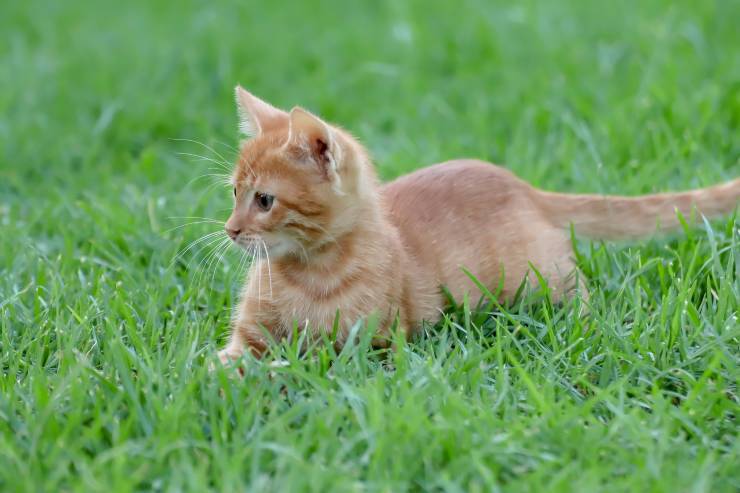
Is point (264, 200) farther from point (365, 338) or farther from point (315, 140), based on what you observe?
point (365, 338)

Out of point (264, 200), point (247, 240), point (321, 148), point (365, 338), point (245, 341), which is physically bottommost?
point (245, 341)

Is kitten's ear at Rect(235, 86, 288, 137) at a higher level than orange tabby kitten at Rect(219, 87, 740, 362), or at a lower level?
higher

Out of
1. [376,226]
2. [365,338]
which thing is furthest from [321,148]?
[365,338]

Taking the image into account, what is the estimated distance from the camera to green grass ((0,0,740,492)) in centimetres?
254

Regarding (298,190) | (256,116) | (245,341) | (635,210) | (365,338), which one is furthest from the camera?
(635,210)

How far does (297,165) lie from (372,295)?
47cm

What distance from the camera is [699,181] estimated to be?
4.39m

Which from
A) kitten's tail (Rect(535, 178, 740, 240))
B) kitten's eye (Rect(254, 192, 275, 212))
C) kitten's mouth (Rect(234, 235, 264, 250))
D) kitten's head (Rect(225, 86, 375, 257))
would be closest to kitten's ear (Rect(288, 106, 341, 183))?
kitten's head (Rect(225, 86, 375, 257))

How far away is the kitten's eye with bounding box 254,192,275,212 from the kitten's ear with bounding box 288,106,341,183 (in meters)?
0.18

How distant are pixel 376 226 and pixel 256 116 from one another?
21.6 inches

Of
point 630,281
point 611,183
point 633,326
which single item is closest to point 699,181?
point 611,183

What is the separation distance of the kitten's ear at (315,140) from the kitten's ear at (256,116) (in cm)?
25

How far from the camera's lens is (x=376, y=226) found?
331 cm

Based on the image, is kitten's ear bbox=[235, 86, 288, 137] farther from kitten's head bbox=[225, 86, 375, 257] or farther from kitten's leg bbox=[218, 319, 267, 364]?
kitten's leg bbox=[218, 319, 267, 364]
